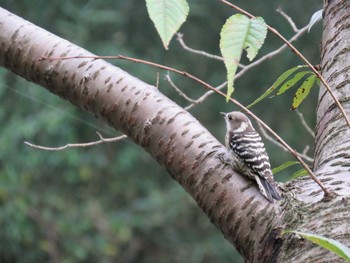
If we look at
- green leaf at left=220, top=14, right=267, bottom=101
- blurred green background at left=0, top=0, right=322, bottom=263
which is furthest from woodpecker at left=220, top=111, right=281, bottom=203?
blurred green background at left=0, top=0, right=322, bottom=263

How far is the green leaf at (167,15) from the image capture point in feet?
3.69

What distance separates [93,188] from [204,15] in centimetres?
318

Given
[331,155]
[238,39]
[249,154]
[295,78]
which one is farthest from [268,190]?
[249,154]

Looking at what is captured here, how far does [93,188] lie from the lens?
12602 millimetres

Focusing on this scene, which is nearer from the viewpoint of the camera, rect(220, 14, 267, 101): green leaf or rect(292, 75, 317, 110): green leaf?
rect(220, 14, 267, 101): green leaf

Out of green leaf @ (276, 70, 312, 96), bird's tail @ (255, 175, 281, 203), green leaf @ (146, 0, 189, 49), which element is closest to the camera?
green leaf @ (146, 0, 189, 49)

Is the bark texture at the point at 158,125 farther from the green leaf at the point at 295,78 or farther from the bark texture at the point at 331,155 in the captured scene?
the green leaf at the point at 295,78

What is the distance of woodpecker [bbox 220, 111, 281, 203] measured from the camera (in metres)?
1.63

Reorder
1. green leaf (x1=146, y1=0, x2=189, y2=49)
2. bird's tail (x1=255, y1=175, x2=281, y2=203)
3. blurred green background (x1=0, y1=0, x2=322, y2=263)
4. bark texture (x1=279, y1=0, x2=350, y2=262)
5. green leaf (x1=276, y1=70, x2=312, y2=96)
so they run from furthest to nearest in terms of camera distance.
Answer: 1. blurred green background (x1=0, y1=0, x2=322, y2=263)
2. green leaf (x1=276, y1=70, x2=312, y2=96)
3. bird's tail (x1=255, y1=175, x2=281, y2=203)
4. bark texture (x1=279, y1=0, x2=350, y2=262)
5. green leaf (x1=146, y1=0, x2=189, y2=49)

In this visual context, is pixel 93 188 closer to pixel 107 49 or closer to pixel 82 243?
Answer: pixel 82 243

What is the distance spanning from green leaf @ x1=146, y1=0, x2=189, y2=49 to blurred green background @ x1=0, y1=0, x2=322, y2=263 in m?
9.90

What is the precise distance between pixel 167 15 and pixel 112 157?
38.4ft

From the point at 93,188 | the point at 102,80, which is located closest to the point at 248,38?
the point at 102,80

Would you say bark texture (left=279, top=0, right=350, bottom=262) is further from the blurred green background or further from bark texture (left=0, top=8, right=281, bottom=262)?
the blurred green background
